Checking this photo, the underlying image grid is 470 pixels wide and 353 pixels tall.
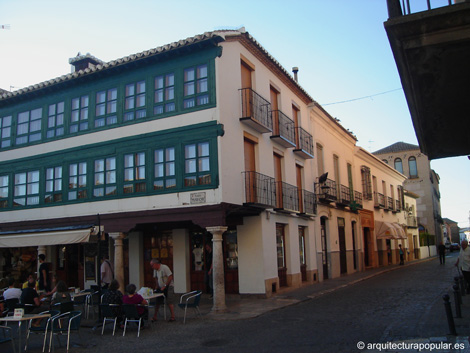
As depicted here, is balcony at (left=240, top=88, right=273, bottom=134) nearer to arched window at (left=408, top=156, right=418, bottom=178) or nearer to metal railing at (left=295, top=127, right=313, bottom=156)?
metal railing at (left=295, top=127, right=313, bottom=156)

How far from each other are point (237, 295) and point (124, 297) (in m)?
6.34

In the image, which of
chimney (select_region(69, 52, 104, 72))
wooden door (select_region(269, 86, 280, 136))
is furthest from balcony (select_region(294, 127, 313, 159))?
chimney (select_region(69, 52, 104, 72))

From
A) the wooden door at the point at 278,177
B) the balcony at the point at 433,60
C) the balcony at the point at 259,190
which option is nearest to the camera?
the balcony at the point at 433,60

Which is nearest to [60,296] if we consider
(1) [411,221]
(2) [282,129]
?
(2) [282,129]

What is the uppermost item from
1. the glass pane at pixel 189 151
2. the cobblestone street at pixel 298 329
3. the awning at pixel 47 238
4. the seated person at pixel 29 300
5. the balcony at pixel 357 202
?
the glass pane at pixel 189 151

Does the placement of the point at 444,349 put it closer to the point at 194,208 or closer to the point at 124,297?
the point at 124,297

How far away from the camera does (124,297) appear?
10.1 metres

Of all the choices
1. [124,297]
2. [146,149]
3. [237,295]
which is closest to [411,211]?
[237,295]

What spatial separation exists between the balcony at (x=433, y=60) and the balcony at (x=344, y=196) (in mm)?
17244

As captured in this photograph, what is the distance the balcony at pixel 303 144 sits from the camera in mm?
19672

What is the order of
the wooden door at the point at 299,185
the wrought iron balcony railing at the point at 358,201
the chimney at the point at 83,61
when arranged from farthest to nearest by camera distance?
the wrought iron balcony railing at the point at 358,201 < the wooden door at the point at 299,185 < the chimney at the point at 83,61

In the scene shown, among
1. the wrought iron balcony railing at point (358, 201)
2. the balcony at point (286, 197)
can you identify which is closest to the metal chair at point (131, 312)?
the balcony at point (286, 197)

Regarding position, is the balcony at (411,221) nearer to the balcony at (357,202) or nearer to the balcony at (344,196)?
the balcony at (357,202)

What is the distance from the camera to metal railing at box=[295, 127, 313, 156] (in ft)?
65.3
